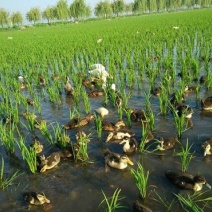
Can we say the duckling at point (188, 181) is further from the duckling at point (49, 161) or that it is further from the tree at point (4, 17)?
the tree at point (4, 17)

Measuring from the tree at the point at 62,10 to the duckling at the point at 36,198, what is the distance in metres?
83.5

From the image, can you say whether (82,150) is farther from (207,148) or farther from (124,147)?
(207,148)

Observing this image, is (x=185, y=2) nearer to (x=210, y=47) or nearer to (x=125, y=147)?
(x=210, y=47)

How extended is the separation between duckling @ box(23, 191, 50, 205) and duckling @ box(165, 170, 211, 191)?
6.63ft

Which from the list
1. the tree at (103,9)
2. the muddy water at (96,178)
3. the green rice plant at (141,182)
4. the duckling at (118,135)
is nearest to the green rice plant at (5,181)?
the muddy water at (96,178)

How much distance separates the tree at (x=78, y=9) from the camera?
85.8 m

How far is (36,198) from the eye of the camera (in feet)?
14.6

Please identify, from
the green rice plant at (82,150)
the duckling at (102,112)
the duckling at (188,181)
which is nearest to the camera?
the duckling at (188,181)

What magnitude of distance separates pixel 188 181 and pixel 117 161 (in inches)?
50.2

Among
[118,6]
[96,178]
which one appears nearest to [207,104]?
[96,178]

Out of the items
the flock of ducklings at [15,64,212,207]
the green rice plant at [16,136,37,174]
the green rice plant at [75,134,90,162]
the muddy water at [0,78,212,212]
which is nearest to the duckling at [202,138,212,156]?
the flock of ducklings at [15,64,212,207]

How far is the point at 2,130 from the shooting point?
5.81 metres

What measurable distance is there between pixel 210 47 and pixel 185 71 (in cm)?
510

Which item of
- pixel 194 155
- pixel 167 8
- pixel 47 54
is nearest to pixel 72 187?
pixel 194 155
